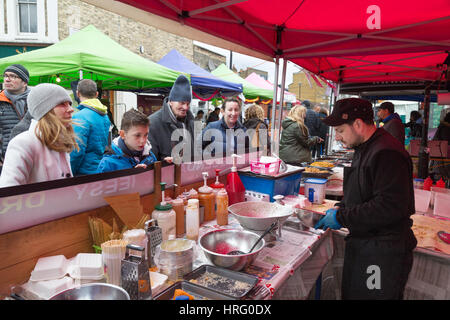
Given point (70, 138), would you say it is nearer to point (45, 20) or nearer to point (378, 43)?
point (378, 43)

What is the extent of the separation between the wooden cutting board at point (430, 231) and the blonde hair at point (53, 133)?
268 cm

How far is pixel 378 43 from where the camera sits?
3615 millimetres

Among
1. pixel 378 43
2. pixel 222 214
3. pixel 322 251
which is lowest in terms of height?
pixel 322 251

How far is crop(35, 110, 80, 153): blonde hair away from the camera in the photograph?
191 centimetres

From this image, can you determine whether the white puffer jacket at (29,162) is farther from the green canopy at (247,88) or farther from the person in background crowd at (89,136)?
the green canopy at (247,88)

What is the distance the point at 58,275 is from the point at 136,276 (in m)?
0.42

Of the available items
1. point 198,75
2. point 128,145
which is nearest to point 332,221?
point 128,145

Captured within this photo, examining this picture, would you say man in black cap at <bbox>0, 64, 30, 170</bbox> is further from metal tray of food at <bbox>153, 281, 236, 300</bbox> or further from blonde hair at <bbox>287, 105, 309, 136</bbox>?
blonde hair at <bbox>287, 105, 309, 136</bbox>

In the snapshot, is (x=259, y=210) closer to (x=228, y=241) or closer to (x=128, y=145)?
(x=228, y=241)

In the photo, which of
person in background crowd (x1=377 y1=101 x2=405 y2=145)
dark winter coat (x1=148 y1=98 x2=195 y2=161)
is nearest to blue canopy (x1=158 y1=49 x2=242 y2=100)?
person in background crowd (x1=377 y1=101 x2=405 y2=145)

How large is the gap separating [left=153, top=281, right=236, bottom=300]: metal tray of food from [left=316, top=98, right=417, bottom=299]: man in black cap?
1.02m

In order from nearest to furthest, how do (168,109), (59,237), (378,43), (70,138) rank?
(59,237), (70,138), (168,109), (378,43)
